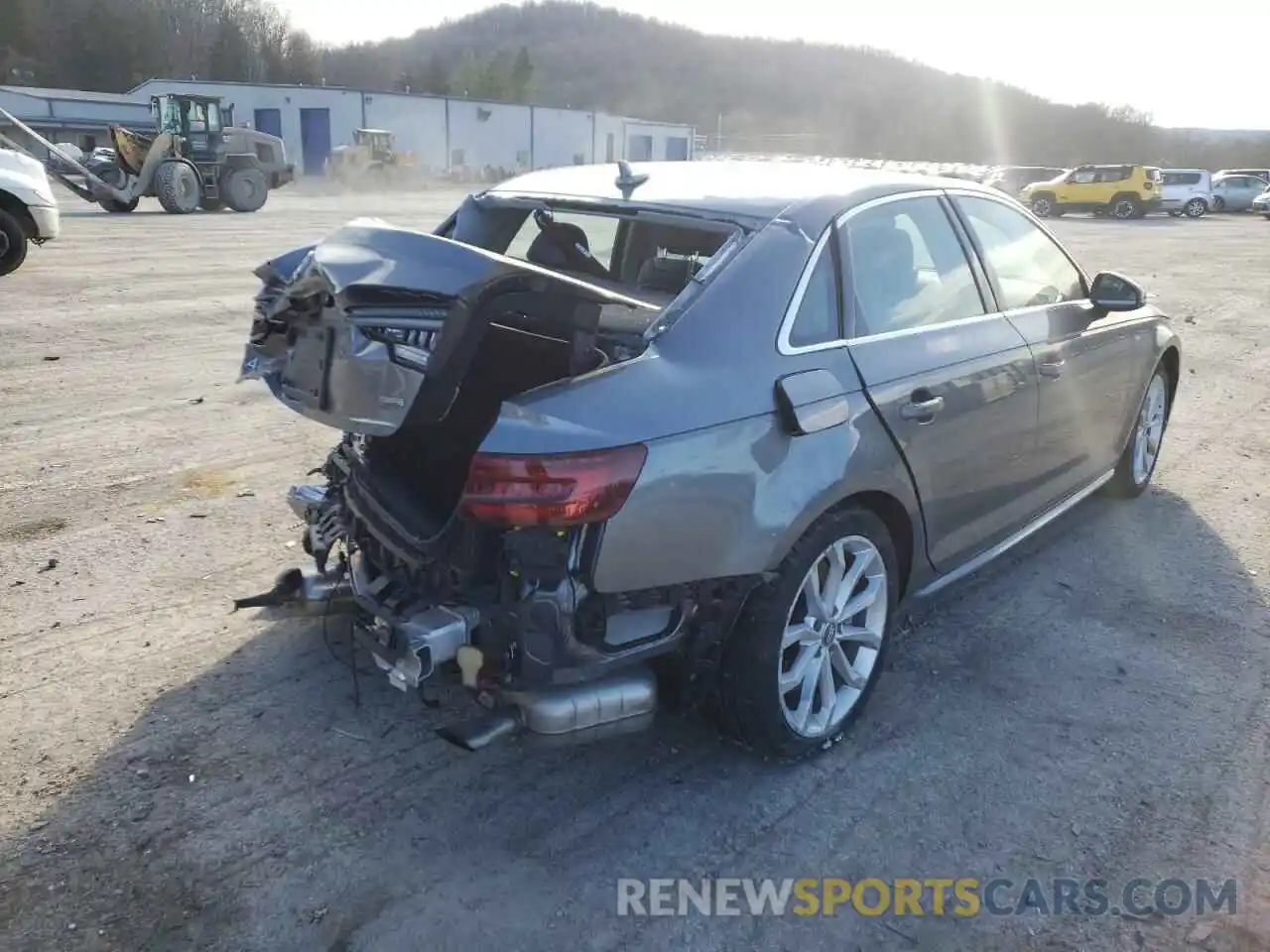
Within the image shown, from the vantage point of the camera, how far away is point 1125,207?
109 ft

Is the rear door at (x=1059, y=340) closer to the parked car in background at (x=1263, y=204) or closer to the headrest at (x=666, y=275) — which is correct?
the headrest at (x=666, y=275)

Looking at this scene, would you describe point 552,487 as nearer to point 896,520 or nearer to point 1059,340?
point 896,520

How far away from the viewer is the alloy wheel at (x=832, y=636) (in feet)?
9.82

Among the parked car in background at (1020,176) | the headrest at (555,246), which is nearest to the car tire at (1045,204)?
the parked car in background at (1020,176)

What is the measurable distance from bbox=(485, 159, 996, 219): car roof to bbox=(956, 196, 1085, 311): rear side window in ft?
0.41

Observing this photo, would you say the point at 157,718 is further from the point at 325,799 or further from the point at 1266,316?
the point at 1266,316

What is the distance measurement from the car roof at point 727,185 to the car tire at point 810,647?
Result: 1066 mm

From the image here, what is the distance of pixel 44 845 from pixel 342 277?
5.46 feet

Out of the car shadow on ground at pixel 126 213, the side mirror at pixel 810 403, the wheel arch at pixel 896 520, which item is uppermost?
the side mirror at pixel 810 403

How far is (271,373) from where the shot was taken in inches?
121

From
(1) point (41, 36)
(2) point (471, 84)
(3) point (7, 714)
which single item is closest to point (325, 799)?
(3) point (7, 714)

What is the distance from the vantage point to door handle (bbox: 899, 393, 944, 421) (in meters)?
3.19

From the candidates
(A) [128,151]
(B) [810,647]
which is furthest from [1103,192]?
(B) [810,647]

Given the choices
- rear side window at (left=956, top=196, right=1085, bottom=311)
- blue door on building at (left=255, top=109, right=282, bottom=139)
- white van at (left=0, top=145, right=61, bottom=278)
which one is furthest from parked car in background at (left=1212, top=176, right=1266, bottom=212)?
blue door on building at (left=255, top=109, right=282, bottom=139)
